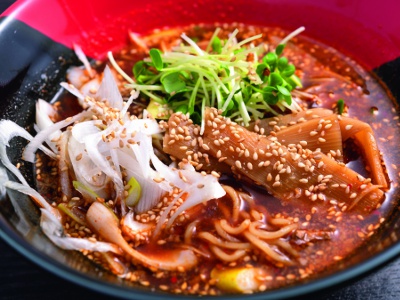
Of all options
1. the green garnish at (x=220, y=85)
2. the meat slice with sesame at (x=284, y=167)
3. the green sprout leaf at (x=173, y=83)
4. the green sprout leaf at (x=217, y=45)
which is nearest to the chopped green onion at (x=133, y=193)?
the meat slice with sesame at (x=284, y=167)

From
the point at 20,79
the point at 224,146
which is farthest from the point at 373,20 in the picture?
the point at 20,79

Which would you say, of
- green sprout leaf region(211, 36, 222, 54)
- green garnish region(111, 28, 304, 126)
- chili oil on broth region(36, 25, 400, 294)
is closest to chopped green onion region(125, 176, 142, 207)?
chili oil on broth region(36, 25, 400, 294)

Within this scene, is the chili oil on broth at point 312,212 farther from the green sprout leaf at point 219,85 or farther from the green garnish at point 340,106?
the green sprout leaf at point 219,85

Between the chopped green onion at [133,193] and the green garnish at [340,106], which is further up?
the green garnish at [340,106]

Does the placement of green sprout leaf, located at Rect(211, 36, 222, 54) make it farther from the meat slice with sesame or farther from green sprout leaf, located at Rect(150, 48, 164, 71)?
the meat slice with sesame

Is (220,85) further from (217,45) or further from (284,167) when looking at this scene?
(284,167)

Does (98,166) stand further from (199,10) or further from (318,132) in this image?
(199,10)

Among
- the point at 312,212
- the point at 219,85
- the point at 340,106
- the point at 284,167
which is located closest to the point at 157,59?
the point at 219,85
